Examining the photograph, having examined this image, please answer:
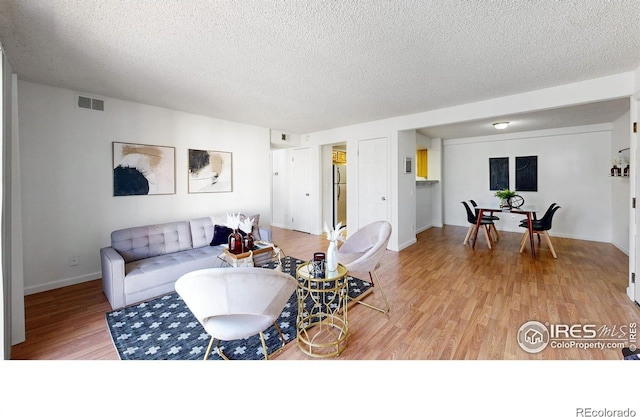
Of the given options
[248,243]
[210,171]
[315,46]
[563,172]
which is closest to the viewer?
[315,46]

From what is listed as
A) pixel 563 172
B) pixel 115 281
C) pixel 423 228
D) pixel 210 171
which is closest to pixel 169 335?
pixel 115 281

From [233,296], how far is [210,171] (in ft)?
11.1

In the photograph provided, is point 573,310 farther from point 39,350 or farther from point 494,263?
point 39,350

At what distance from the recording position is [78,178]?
318 cm

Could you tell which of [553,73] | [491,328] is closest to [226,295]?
[491,328]

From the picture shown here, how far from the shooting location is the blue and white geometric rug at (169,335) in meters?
1.87

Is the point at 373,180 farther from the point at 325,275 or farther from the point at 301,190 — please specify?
the point at 325,275

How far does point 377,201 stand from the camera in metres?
5.01

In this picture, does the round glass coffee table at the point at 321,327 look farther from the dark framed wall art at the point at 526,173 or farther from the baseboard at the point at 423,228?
the dark framed wall art at the point at 526,173

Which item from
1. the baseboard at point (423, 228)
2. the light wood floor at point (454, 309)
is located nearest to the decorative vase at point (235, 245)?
the light wood floor at point (454, 309)

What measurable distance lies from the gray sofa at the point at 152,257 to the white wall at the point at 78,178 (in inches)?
23.7
